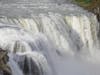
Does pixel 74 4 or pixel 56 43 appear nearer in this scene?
pixel 56 43

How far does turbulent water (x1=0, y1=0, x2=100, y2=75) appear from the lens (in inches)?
663

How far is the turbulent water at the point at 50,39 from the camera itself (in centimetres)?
1683

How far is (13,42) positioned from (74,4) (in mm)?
12875

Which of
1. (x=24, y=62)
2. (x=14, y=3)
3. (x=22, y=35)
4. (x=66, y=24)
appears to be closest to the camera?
(x=24, y=62)

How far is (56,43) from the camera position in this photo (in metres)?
Answer: 22.8

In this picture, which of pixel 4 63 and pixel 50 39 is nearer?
pixel 4 63

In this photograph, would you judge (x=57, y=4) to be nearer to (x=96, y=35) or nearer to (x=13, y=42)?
(x=96, y=35)

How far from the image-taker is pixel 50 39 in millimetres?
22125

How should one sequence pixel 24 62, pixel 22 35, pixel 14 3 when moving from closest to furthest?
pixel 24 62
pixel 22 35
pixel 14 3

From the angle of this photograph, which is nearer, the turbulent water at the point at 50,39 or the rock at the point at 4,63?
the rock at the point at 4,63

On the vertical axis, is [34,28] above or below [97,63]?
above

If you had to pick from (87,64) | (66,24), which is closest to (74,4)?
(66,24)

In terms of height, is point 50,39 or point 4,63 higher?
point 4,63

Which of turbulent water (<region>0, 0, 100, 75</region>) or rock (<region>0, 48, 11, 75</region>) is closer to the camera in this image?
rock (<region>0, 48, 11, 75</region>)
